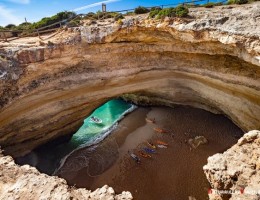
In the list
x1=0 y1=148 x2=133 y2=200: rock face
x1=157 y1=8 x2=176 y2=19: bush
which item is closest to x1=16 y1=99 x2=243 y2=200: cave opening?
x1=0 y1=148 x2=133 y2=200: rock face

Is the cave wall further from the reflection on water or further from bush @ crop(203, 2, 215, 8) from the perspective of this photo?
bush @ crop(203, 2, 215, 8)

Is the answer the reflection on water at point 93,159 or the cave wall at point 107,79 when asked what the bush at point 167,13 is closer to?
the cave wall at point 107,79

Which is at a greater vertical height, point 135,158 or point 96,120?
point 96,120

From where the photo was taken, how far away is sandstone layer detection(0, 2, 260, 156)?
1792 cm

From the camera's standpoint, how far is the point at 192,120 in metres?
26.5

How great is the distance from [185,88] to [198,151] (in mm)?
6838

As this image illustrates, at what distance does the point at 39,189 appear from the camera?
877 centimetres

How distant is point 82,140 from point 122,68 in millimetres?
10409

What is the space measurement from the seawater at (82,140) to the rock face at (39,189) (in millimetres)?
14057

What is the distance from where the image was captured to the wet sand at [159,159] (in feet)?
65.0

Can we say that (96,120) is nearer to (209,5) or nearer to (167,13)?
(167,13)

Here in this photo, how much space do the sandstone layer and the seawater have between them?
131 cm

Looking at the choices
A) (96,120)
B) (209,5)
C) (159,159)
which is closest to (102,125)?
(96,120)

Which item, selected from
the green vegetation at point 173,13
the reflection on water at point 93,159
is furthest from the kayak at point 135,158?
the green vegetation at point 173,13
